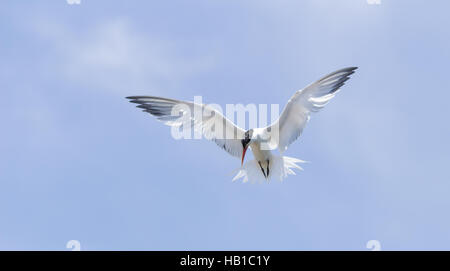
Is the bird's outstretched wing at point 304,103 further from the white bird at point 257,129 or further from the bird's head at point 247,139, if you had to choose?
the bird's head at point 247,139

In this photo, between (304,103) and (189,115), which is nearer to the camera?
(304,103)

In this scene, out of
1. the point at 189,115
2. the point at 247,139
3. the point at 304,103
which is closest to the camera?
the point at 304,103

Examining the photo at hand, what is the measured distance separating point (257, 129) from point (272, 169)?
75 centimetres

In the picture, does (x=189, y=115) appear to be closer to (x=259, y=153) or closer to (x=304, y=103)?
(x=259, y=153)

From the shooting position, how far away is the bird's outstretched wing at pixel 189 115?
11.2 m

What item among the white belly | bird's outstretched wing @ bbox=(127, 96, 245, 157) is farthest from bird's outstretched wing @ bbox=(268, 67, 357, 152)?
bird's outstretched wing @ bbox=(127, 96, 245, 157)

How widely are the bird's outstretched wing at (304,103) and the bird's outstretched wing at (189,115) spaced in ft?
2.45

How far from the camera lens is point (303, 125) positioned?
10.9 meters

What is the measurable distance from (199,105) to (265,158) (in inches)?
56.6

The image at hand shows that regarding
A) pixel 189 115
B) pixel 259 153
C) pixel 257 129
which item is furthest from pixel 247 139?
pixel 189 115

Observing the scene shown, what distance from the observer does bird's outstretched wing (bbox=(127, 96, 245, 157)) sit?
440 inches

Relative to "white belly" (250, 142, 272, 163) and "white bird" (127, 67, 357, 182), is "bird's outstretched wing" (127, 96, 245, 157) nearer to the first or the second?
"white bird" (127, 67, 357, 182)

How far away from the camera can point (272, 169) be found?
11.4 m
